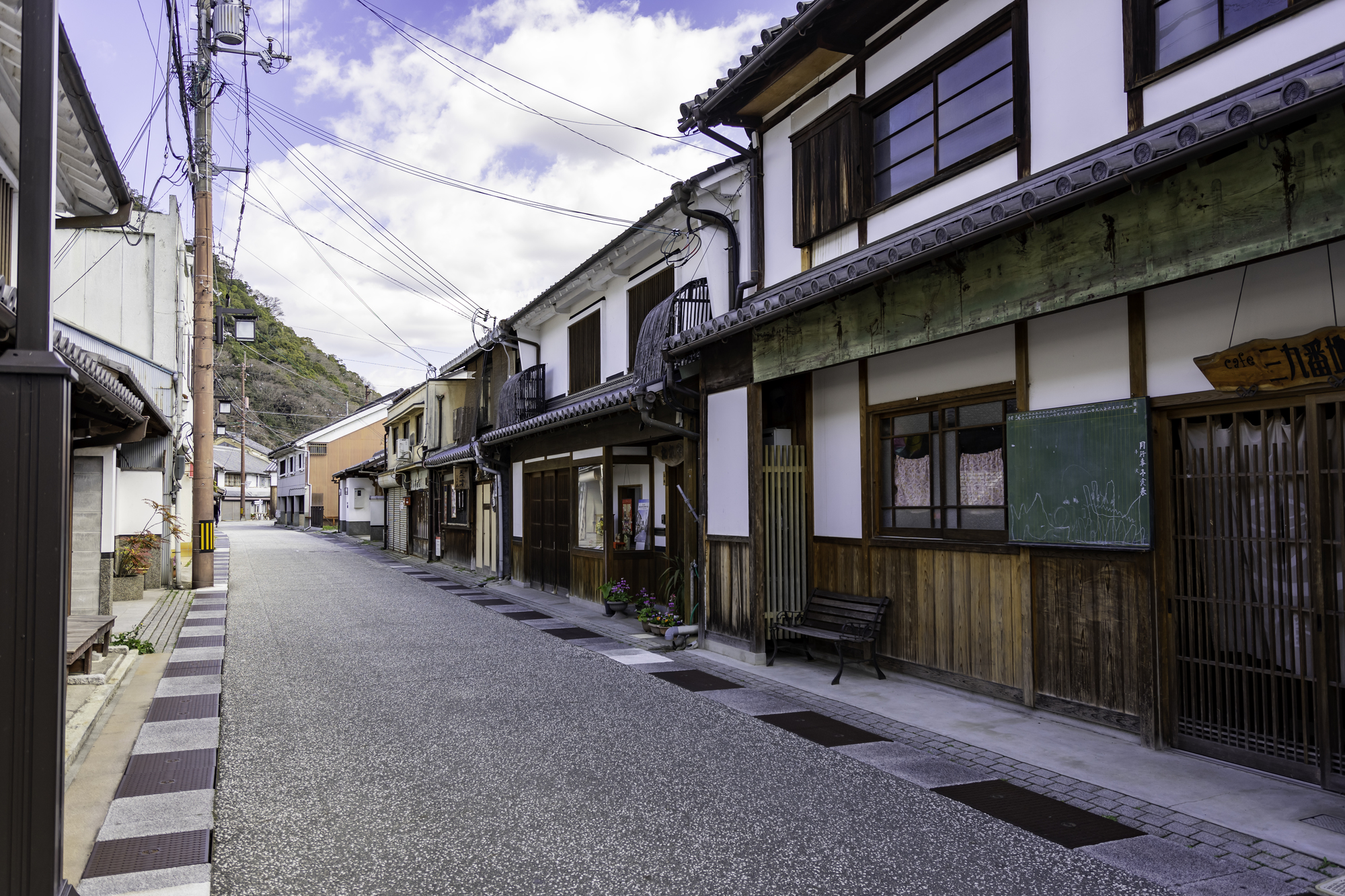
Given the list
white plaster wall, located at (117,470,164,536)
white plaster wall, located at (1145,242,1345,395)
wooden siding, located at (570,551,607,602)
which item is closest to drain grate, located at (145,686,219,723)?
wooden siding, located at (570,551,607,602)

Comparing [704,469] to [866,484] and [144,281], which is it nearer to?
[866,484]

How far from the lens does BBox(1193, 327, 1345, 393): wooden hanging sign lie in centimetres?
468

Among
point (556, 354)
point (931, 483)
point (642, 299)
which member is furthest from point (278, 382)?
point (931, 483)

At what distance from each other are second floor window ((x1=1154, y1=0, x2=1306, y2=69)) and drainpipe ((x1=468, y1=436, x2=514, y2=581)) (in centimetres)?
1537

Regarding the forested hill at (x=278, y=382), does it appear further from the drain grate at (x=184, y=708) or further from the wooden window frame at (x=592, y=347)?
the drain grate at (x=184, y=708)

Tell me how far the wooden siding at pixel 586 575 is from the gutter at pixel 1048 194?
6.80 m

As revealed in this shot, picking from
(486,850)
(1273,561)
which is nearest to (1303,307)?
(1273,561)

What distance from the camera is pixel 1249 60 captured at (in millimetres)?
4895

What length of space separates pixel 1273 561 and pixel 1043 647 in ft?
5.99

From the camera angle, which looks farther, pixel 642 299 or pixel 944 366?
pixel 642 299

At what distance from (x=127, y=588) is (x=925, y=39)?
1519 cm

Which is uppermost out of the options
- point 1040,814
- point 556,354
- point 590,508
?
point 556,354

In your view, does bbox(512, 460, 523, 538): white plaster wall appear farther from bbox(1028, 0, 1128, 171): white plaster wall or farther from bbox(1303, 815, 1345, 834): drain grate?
bbox(1303, 815, 1345, 834): drain grate

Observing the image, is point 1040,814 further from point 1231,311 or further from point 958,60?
point 958,60
